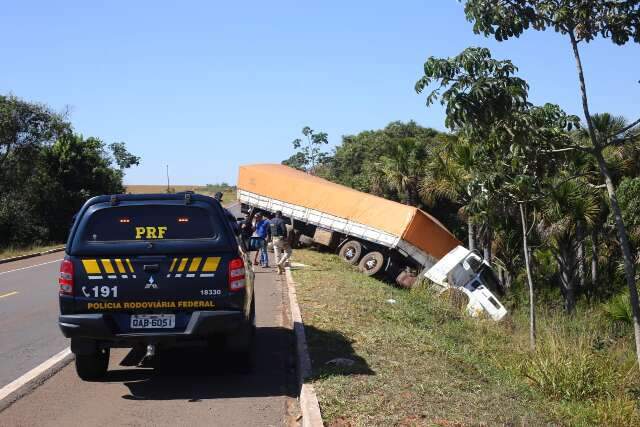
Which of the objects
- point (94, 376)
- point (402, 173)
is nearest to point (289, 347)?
point (94, 376)

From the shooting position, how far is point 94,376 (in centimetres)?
792

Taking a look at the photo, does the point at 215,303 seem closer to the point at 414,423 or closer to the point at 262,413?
the point at 262,413

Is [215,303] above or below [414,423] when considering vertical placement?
above

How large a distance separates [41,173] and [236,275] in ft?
110

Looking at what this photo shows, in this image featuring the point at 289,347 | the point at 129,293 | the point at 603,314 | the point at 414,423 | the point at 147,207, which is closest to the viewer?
the point at 414,423

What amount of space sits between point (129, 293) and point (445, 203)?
2841 cm

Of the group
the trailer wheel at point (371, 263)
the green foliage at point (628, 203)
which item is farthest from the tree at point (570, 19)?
the trailer wheel at point (371, 263)

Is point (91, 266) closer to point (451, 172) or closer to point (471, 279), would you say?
point (471, 279)

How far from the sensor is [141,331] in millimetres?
7133

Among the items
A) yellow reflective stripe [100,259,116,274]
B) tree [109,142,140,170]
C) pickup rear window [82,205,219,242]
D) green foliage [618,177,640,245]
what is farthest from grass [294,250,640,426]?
tree [109,142,140,170]

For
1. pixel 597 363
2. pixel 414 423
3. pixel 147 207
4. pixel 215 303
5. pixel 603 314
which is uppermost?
pixel 147 207

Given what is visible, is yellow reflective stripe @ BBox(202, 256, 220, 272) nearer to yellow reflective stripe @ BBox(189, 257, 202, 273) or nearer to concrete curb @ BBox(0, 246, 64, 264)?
yellow reflective stripe @ BBox(189, 257, 202, 273)

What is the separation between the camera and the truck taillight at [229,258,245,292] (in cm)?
723

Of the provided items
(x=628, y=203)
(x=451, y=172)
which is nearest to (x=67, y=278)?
(x=628, y=203)
